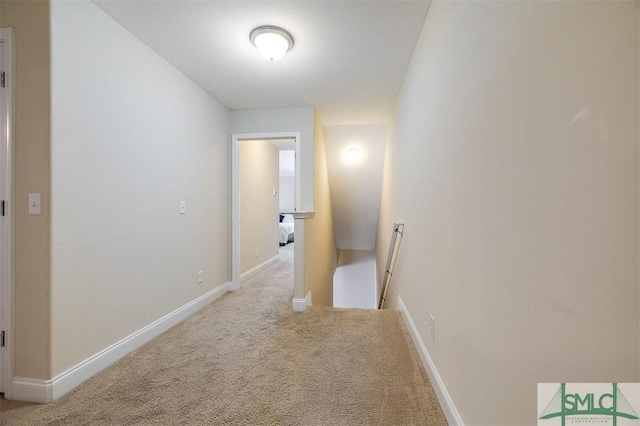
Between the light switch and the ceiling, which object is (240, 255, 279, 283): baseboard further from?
the light switch

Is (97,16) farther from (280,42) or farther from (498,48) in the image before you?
(498,48)

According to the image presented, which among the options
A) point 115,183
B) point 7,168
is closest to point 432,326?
point 115,183

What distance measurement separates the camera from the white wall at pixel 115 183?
4.98 ft

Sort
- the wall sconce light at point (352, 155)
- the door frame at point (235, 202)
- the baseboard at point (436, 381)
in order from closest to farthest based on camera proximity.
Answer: the baseboard at point (436, 381)
the door frame at point (235, 202)
the wall sconce light at point (352, 155)

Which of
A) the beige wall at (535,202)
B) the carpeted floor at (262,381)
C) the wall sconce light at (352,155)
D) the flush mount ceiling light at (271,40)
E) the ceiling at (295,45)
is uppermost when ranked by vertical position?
the ceiling at (295,45)

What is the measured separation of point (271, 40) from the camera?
1878mm

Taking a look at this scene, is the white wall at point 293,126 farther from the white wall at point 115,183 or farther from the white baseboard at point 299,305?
the white baseboard at point 299,305

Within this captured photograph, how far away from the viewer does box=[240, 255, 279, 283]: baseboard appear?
3857mm

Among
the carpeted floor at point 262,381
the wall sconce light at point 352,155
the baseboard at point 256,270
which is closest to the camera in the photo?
the carpeted floor at point 262,381

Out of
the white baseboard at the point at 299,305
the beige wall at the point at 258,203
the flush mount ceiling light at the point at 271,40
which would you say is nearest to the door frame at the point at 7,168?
the flush mount ceiling light at the point at 271,40

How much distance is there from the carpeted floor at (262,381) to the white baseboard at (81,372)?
46mm

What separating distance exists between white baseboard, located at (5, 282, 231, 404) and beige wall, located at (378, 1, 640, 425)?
2124 mm

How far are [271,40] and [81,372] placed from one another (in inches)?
98.3

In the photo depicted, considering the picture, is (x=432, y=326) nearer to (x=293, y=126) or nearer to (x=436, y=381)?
(x=436, y=381)
